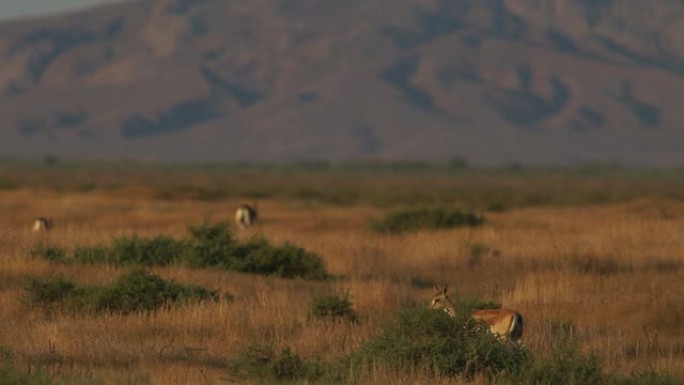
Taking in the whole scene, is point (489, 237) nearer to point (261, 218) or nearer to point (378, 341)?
point (261, 218)

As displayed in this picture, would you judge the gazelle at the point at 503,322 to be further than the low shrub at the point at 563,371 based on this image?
Yes

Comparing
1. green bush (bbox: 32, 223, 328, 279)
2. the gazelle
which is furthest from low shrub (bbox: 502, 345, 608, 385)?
green bush (bbox: 32, 223, 328, 279)

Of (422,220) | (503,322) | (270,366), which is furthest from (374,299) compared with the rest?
(422,220)

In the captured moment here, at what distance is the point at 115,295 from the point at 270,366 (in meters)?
4.89

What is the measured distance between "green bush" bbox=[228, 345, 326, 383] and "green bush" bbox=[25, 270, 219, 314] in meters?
4.26

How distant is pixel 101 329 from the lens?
14625 millimetres

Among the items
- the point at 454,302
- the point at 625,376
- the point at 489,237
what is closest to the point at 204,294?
the point at 454,302

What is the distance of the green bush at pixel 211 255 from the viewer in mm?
20672

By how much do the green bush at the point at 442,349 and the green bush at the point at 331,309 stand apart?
2751 millimetres

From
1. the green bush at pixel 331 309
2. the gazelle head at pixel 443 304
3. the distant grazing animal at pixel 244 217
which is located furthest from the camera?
the distant grazing animal at pixel 244 217

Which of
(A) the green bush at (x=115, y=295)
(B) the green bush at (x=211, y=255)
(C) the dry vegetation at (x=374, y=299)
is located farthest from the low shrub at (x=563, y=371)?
(B) the green bush at (x=211, y=255)

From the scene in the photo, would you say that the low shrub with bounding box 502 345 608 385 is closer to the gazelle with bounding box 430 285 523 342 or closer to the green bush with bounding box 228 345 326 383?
the gazelle with bounding box 430 285 523 342

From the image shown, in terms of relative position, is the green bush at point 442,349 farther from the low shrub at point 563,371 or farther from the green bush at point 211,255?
the green bush at point 211,255

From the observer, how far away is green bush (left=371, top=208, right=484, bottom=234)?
3095 centimetres
